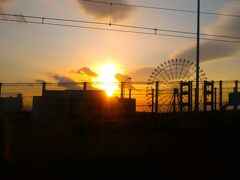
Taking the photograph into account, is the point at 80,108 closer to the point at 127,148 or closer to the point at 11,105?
the point at 11,105

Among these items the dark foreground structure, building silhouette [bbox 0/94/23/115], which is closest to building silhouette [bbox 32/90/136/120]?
the dark foreground structure

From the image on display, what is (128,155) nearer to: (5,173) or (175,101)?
(5,173)

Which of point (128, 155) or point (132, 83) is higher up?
point (132, 83)

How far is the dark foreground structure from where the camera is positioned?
10758 mm

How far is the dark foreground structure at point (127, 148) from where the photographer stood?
10.8 metres

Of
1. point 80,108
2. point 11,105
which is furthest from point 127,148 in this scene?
point 80,108

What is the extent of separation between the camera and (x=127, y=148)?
1489 centimetres

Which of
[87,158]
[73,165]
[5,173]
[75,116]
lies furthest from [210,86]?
[5,173]

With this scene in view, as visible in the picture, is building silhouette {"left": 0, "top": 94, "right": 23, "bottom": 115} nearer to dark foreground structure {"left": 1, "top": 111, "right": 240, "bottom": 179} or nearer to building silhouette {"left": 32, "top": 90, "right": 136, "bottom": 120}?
dark foreground structure {"left": 1, "top": 111, "right": 240, "bottom": 179}

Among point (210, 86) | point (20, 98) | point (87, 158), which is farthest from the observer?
point (210, 86)

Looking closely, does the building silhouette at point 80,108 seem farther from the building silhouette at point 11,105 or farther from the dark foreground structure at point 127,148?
the building silhouette at point 11,105

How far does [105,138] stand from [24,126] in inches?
145

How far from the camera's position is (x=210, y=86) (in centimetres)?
2102

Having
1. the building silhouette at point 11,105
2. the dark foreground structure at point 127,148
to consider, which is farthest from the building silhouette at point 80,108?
the building silhouette at point 11,105
